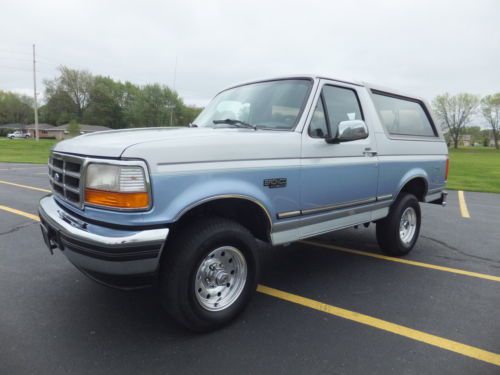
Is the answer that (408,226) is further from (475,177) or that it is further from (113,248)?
(475,177)

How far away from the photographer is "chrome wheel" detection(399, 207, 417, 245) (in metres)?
4.93

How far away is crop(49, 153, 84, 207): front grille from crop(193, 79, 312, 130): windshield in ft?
4.85

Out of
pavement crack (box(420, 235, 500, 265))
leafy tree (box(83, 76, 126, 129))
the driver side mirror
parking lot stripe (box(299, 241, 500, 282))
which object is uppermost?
leafy tree (box(83, 76, 126, 129))

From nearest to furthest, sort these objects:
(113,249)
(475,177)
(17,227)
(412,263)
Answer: (113,249) → (412,263) → (17,227) → (475,177)

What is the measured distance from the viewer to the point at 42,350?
262 cm

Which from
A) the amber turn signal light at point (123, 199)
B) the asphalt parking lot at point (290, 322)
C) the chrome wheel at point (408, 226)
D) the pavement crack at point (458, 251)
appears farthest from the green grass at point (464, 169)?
the amber turn signal light at point (123, 199)

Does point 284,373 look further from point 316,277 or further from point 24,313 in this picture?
point 24,313

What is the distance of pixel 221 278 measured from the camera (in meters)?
2.97

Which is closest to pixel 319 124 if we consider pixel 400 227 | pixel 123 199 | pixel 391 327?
pixel 391 327

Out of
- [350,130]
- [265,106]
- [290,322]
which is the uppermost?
[265,106]

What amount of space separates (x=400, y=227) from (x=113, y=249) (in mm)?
3831

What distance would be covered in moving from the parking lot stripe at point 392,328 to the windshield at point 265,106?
1.64 meters

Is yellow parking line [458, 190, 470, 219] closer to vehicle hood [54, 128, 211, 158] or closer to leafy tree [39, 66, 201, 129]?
vehicle hood [54, 128, 211, 158]

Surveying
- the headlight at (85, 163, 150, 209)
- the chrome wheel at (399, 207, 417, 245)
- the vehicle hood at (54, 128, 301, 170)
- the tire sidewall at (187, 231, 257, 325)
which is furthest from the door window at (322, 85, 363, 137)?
the headlight at (85, 163, 150, 209)
